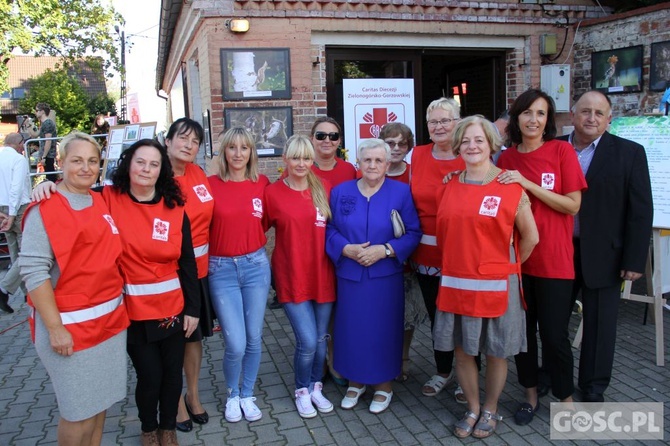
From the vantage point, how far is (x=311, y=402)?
3756 mm

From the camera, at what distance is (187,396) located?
3650mm

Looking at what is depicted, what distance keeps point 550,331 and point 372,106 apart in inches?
170

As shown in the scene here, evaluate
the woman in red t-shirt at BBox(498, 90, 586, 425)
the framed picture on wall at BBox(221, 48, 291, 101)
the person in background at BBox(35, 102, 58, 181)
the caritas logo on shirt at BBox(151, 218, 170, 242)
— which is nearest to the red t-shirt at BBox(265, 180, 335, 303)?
the caritas logo on shirt at BBox(151, 218, 170, 242)

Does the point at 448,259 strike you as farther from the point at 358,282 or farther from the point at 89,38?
the point at 89,38

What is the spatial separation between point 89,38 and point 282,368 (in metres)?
22.8

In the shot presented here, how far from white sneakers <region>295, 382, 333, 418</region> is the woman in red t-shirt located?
1258mm

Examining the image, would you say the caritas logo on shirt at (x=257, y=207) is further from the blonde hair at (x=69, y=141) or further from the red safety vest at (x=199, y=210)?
the blonde hair at (x=69, y=141)

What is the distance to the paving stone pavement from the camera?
11.2 ft

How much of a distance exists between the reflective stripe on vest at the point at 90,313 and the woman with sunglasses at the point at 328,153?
5.56 ft

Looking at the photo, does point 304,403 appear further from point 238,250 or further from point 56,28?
point 56,28

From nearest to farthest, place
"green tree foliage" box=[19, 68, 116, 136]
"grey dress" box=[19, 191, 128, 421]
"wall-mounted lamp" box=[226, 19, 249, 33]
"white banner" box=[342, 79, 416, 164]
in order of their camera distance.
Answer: "grey dress" box=[19, 191, 128, 421], "wall-mounted lamp" box=[226, 19, 249, 33], "white banner" box=[342, 79, 416, 164], "green tree foliage" box=[19, 68, 116, 136]

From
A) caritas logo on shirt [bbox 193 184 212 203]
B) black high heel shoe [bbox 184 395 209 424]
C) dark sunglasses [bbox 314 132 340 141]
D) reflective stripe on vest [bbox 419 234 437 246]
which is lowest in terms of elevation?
black high heel shoe [bbox 184 395 209 424]

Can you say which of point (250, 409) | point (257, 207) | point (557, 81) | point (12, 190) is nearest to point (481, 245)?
point (257, 207)

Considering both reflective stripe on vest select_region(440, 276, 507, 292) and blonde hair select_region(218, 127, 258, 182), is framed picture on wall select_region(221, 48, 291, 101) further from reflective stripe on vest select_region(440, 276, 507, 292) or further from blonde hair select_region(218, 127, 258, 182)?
reflective stripe on vest select_region(440, 276, 507, 292)
